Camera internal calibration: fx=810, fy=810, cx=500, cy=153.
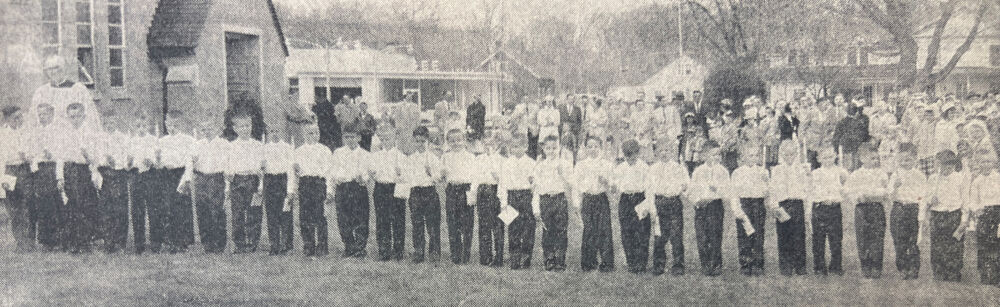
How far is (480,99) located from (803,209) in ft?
6.41

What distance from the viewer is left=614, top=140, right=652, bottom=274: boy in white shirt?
15.5ft

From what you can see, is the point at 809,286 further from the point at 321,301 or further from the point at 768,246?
the point at 321,301

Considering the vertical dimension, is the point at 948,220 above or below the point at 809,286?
above

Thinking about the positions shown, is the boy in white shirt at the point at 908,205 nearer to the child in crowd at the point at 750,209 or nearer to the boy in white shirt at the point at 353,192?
the child in crowd at the point at 750,209

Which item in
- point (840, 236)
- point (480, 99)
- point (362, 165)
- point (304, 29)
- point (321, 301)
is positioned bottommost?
point (321, 301)

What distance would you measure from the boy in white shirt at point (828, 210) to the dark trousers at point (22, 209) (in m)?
4.82

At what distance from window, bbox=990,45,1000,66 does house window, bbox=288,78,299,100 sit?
390 cm

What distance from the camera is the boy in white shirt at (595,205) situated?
15.6ft

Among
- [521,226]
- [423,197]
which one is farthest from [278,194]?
[521,226]

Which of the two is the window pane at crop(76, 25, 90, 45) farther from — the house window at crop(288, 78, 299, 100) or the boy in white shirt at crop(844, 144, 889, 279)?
the boy in white shirt at crop(844, 144, 889, 279)

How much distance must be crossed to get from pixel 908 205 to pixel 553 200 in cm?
197

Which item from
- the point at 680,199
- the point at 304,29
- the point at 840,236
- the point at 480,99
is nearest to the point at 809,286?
the point at 840,236

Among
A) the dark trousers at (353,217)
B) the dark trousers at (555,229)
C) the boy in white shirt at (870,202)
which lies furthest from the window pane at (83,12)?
the boy in white shirt at (870,202)

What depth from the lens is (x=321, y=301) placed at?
4.65m
